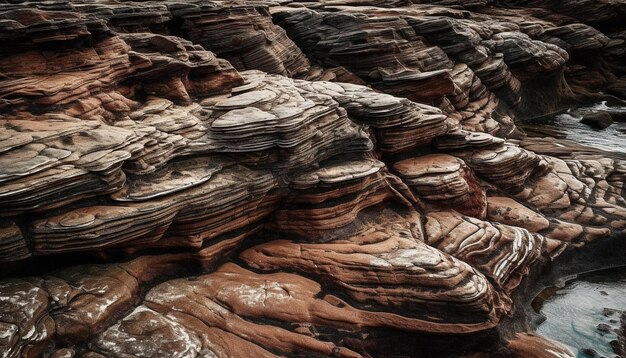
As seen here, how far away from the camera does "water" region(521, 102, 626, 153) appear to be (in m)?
20.4

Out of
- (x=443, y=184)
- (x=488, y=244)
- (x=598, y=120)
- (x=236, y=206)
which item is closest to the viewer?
(x=236, y=206)

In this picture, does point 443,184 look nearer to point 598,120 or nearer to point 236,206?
point 236,206

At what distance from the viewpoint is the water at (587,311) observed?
10.7 meters

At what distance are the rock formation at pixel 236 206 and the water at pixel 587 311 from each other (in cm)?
81

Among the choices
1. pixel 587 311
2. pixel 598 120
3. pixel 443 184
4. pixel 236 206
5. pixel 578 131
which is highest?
pixel 236 206

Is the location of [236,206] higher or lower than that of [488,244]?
higher

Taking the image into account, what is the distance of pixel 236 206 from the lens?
34.1 feet

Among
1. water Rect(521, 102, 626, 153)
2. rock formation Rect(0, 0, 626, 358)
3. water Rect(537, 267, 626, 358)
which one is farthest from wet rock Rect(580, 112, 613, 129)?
water Rect(537, 267, 626, 358)

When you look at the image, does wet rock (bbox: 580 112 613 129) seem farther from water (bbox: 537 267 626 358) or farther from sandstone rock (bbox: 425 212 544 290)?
sandstone rock (bbox: 425 212 544 290)

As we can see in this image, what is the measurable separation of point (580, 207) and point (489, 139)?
10.6ft

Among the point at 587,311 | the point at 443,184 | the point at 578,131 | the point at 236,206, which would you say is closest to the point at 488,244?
the point at 443,184

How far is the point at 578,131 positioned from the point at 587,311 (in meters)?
13.1

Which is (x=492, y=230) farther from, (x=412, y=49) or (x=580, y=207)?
(x=412, y=49)

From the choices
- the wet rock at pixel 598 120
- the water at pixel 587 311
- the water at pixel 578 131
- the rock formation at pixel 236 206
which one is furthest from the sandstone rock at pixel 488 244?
the wet rock at pixel 598 120
